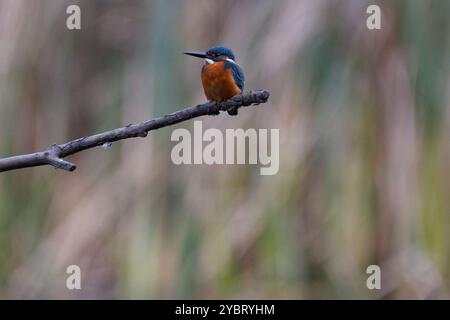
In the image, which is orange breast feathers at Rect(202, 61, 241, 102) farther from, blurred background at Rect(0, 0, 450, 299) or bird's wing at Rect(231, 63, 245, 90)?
blurred background at Rect(0, 0, 450, 299)

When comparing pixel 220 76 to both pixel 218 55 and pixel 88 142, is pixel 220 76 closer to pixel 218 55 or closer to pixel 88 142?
pixel 218 55

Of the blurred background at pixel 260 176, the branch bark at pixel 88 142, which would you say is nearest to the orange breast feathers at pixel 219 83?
the branch bark at pixel 88 142

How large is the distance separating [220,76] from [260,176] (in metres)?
1.29

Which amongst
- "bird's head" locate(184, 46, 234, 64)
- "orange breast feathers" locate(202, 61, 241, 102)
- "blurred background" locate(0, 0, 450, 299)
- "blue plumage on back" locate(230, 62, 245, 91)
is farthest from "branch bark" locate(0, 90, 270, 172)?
"blurred background" locate(0, 0, 450, 299)

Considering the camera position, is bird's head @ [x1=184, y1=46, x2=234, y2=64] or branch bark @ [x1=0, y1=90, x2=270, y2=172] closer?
branch bark @ [x1=0, y1=90, x2=270, y2=172]

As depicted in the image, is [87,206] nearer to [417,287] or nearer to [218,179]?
[218,179]

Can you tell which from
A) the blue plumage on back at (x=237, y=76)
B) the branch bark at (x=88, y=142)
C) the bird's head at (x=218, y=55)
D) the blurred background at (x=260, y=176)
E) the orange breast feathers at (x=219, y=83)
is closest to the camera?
the branch bark at (x=88, y=142)

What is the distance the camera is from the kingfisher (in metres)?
2.69

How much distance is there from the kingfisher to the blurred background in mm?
1001

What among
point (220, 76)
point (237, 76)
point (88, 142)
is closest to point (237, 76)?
point (237, 76)

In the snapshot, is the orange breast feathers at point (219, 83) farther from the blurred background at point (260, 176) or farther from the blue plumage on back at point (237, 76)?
the blurred background at point (260, 176)

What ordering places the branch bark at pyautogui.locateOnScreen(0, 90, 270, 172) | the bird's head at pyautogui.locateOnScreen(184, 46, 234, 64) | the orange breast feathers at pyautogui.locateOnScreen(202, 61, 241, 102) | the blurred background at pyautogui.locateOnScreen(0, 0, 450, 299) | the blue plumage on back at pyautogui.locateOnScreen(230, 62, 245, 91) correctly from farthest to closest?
1. the blurred background at pyautogui.locateOnScreen(0, 0, 450, 299)
2. the bird's head at pyautogui.locateOnScreen(184, 46, 234, 64)
3. the blue plumage on back at pyautogui.locateOnScreen(230, 62, 245, 91)
4. the orange breast feathers at pyautogui.locateOnScreen(202, 61, 241, 102)
5. the branch bark at pyautogui.locateOnScreen(0, 90, 270, 172)

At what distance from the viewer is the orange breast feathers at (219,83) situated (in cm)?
267

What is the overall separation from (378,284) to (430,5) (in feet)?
4.40
